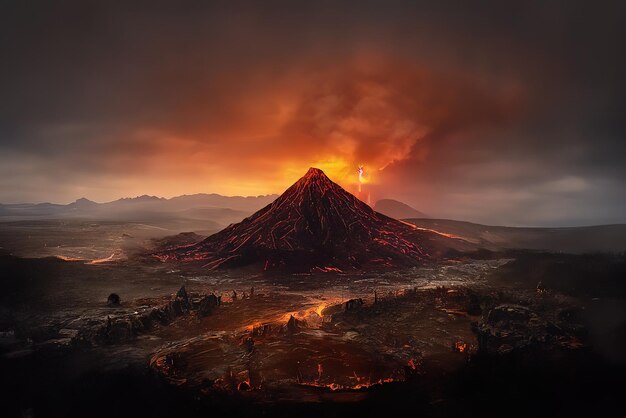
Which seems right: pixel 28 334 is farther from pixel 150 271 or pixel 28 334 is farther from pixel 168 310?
pixel 150 271

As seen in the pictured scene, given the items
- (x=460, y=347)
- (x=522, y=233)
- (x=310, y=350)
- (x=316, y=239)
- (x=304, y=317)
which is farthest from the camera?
(x=522, y=233)

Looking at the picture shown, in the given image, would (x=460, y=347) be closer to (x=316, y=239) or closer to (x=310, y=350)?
(x=310, y=350)

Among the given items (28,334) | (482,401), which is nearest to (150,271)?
(28,334)

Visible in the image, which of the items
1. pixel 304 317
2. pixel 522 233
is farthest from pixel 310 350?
pixel 522 233

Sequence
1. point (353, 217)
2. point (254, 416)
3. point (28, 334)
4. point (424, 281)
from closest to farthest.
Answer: point (254, 416)
point (28, 334)
point (424, 281)
point (353, 217)

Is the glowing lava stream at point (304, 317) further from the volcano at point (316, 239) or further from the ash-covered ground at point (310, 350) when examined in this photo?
the volcano at point (316, 239)
